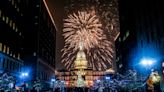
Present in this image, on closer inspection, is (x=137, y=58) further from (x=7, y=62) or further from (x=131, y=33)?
(x=7, y=62)

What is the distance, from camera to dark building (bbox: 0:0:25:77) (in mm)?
77500

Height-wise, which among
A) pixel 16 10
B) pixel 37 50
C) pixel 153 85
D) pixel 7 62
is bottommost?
pixel 153 85

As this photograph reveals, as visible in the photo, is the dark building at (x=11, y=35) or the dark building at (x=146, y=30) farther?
the dark building at (x=11, y=35)

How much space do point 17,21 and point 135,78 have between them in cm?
4518

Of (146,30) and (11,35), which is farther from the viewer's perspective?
(11,35)

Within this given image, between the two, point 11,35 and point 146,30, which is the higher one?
point 11,35

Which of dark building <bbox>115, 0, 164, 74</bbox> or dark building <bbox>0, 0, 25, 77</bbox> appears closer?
dark building <bbox>115, 0, 164, 74</bbox>

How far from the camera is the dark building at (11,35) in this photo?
7750 centimetres

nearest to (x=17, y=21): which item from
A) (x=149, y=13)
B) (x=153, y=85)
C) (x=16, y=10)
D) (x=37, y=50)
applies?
(x=16, y=10)

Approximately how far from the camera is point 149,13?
236 feet

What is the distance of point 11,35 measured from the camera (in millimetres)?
87625

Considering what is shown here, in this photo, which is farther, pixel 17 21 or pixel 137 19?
pixel 17 21

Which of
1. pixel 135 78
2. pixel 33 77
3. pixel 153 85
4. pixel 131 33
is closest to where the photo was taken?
pixel 153 85

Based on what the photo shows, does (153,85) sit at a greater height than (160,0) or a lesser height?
lesser
